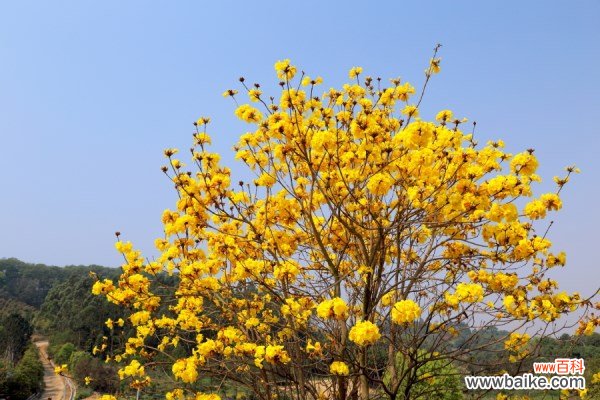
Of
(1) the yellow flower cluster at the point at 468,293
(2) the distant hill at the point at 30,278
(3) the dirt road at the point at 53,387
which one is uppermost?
(2) the distant hill at the point at 30,278

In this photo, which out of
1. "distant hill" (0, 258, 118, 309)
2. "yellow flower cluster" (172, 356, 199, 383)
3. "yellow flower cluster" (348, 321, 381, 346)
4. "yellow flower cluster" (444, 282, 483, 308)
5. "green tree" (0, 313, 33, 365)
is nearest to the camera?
"yellow flower cluster" (348, 321, 381, 346)

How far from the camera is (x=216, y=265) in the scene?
4.25 meters

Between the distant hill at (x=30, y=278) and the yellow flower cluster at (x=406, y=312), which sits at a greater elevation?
the distant hill at (x=30, y=278)

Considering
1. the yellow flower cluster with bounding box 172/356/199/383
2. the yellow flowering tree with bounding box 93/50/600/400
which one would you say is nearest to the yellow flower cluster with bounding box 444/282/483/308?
the yellow flowering tree with bounding box 93/50/600/400

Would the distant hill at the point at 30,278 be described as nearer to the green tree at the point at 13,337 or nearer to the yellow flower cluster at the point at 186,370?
the green tree at the point at 13,337

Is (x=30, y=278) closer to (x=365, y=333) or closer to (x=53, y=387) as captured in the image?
(x=53, y=387)

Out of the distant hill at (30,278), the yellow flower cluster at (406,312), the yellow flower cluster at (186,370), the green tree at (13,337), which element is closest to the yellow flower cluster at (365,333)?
the yellow flower cluster at (406,312)

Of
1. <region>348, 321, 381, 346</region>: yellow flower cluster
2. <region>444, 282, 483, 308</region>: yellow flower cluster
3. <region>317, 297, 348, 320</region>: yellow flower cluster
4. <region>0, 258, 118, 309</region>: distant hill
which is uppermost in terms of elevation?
<region>0, 258, 118, 309</region>: distant hill

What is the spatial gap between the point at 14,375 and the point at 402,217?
30060mm

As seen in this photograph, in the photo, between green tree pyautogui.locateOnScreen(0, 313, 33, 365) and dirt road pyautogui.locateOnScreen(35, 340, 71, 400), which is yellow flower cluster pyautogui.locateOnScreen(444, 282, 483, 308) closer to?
dirt road pyautogui.locateOnScreen(35, 340, 71, 400)

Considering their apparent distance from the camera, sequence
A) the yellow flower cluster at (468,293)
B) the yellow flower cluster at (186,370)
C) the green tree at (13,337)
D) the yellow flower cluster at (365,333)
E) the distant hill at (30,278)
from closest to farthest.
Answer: the yellow flower cluster at (365,333)
the yellow flower cluster at (468,293)
the yellow flower cluster at (186,370)
the green tree at (13,337)
the distant hill at (30,278)

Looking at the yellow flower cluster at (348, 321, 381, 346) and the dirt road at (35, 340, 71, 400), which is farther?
the dirt road at (35, 340, 71, 400)

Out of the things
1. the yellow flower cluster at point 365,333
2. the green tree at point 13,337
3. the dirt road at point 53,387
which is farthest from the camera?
the green tree at point 13,337

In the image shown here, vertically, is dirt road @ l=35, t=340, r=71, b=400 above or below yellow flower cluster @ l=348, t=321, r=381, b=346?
below
